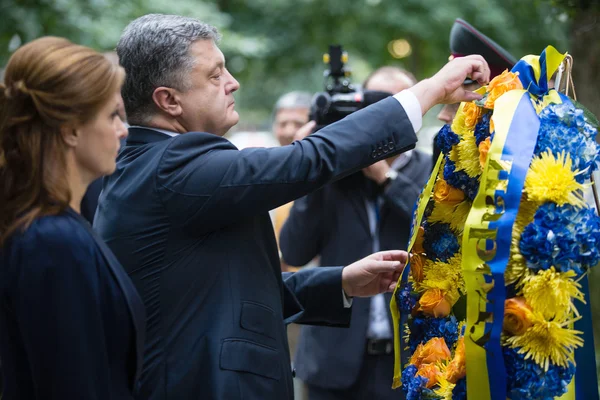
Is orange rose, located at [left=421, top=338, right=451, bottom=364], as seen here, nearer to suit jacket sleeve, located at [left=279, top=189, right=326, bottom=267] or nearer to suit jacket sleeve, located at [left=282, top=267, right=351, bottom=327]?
suit jacket sleeve, located at [left=282, top=267, right=351, bottom=327]

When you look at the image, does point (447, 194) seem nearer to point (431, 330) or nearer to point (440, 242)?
point (440, 242)

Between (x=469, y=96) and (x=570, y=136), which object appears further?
(x=469, y=96)

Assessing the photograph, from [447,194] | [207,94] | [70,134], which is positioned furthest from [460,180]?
[70,134]

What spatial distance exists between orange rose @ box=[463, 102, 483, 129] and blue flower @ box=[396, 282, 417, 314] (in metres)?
0.56

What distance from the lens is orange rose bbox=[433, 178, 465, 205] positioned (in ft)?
8.16

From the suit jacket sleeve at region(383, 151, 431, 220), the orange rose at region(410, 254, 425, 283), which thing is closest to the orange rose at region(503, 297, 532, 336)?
the orange rose at region(410, 254, 425, 283)

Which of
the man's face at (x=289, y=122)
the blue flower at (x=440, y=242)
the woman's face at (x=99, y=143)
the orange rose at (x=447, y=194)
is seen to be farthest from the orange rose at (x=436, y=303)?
the man's face at (x=289, y=122)

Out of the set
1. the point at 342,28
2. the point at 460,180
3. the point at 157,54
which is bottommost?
the point at 460,180

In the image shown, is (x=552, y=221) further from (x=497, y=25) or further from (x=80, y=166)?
(x=497, y=25)

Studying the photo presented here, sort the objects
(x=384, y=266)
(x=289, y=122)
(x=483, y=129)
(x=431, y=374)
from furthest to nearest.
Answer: (x=289, y=122) → (x=384, y=266) → (x=431, y=374) → (x=483, y=129)

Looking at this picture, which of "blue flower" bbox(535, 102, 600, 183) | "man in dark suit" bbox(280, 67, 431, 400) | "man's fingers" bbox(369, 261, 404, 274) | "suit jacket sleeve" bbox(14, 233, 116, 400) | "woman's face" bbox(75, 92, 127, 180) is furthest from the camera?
"man in dark suit" bbox(280, 67, 431, 400)

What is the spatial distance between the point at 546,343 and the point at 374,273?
86cm

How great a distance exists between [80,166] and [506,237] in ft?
3.40

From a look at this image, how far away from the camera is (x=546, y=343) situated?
2.05 metres
